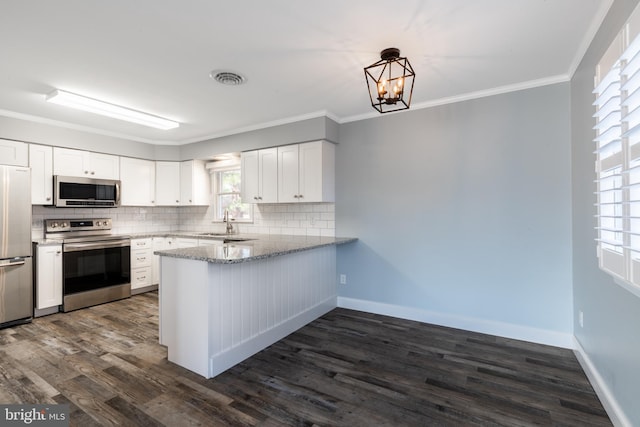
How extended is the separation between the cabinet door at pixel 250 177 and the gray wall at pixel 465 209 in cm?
117

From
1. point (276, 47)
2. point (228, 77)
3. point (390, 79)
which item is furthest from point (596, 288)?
point (228, 77)

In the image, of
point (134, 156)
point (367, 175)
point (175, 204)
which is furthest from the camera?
point (175, 204)

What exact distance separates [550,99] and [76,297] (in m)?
5.57

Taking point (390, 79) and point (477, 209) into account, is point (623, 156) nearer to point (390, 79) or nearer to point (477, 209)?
point (390, 79)

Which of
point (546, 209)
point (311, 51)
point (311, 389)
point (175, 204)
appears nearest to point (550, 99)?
point (546, 209)

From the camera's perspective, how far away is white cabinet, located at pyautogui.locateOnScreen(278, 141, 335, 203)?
12.0 ft

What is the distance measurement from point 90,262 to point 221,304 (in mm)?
2732

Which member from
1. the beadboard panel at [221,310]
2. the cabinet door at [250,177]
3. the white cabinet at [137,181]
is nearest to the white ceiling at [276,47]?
the cabinet door at [250,177]

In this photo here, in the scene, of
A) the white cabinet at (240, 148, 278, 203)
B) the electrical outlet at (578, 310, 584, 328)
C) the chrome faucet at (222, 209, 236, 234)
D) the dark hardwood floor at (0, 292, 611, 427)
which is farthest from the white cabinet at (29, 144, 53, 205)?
the electrical outlet at (578, 310, 584, 328)

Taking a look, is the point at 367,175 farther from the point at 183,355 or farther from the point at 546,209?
the point at 183,355

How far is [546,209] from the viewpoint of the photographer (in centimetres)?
272

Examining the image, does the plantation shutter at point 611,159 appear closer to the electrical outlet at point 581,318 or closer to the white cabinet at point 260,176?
the electrical outlet at point 581,318

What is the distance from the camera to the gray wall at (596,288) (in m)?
1.51

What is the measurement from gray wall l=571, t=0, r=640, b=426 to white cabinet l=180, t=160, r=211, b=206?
481 centimetres
